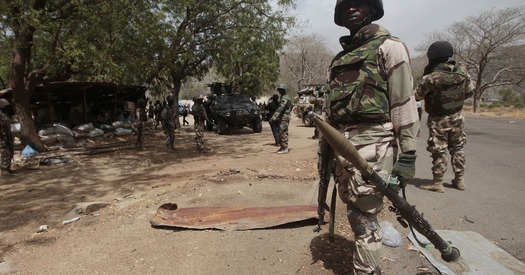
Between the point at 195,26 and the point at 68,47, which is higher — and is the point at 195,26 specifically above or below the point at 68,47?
above

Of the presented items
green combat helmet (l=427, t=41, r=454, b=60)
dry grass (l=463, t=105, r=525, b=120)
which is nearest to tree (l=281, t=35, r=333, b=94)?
dry grass (l=463, t=105, r=525, b=120)

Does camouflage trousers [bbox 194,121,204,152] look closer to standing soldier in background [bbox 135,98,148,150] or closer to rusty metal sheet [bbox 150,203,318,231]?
standing soldier in background [bbox 135,98,148,150]

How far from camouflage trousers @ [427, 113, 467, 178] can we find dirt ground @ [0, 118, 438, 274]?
49.1 inches

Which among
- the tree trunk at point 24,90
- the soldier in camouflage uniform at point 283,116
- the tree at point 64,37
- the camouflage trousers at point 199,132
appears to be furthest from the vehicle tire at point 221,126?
the tree trunk at point 24,90

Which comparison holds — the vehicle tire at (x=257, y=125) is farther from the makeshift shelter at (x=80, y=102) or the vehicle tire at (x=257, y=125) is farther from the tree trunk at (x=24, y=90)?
the tree trunk at (x=24, y=90)

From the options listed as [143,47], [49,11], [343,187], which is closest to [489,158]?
[343,187]

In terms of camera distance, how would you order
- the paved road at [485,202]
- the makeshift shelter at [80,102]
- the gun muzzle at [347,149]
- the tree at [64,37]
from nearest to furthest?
1. the gun muzzle at [347,149]
2. the paved road at [485,202]
3. the tree at [64,37]
4. the makeshift shelter at [80,102]

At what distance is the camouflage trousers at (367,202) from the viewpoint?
2.01m

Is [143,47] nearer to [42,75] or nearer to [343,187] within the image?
[42,75]

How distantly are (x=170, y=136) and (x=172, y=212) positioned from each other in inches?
268

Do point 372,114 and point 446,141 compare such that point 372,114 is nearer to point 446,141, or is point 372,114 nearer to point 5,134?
point 446,141

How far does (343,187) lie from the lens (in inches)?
85.9

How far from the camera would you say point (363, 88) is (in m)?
2.03

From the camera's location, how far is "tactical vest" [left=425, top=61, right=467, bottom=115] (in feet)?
13.1
